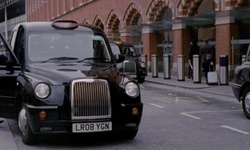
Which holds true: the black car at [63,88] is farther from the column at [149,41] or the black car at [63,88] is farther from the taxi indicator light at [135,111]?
the column at [149,41]

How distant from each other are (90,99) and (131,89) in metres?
0.70

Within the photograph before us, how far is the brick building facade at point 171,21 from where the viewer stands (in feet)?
68.1

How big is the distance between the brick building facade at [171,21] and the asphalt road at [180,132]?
802cm

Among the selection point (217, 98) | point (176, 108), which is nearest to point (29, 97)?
point (176, 108)

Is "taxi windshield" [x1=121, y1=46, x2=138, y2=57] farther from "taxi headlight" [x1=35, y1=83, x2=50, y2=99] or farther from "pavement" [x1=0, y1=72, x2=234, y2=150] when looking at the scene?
"taxi headlight" [x1=35, y1=83, x2=50, y2=99]

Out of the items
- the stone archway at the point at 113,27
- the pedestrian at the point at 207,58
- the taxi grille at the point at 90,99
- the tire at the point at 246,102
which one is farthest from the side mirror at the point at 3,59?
the stone archway at the point at 113,27

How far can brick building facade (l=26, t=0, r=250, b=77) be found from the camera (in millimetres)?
20750

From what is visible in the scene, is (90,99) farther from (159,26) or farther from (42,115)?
(159,26)

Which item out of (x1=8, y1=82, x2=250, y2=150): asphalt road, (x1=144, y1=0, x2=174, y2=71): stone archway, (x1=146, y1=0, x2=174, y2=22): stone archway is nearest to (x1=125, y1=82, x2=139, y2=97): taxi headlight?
(x1=8, y1=82, x2=250, y2=150): asphalt road

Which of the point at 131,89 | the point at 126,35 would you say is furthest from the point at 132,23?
the point at 131,89

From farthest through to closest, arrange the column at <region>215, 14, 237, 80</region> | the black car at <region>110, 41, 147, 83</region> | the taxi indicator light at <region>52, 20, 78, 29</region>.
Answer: the black car at <region>110, 41, 147, 83</region> < the column at <region>215, 14, 237, 80</region> < the taxi indicator light at <region>52, 20, 78, 29</region>

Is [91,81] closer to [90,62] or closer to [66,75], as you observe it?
[66,75]

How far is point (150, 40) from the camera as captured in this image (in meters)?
29.4

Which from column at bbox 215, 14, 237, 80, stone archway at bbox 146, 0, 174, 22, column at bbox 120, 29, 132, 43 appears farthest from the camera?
column at bbox 120, 29, 132, 43
